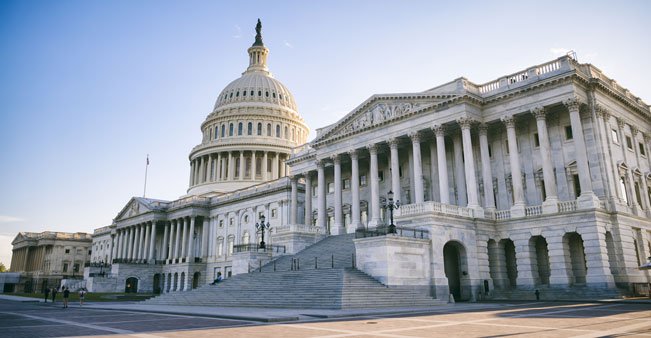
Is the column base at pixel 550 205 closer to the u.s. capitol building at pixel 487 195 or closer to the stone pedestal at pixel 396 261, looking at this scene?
the u.s. capitol building at pixel 487 195

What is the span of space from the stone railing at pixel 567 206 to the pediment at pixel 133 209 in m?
74.6

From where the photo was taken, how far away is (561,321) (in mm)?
18688

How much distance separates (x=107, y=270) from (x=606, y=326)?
8874 centimetres

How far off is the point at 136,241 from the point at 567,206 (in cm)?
8204

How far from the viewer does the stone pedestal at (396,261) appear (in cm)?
3256

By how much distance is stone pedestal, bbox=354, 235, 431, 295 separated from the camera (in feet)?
107

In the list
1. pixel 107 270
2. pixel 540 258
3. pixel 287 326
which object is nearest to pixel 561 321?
pixel 287 326

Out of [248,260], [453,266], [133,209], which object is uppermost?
[133,209]

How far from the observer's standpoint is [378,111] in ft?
162

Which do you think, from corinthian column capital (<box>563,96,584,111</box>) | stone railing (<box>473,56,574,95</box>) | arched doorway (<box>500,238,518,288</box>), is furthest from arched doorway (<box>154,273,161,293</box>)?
corinthian column capital (<box>563,96,584,111</box>)

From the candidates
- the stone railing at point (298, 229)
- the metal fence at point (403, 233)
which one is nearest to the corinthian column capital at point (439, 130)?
the metal fence at point (403, 233)

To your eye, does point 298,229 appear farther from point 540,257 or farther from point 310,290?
point 540,257

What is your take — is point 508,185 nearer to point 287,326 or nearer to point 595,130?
point 595,130

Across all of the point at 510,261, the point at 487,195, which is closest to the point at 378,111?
the point at 487,195
